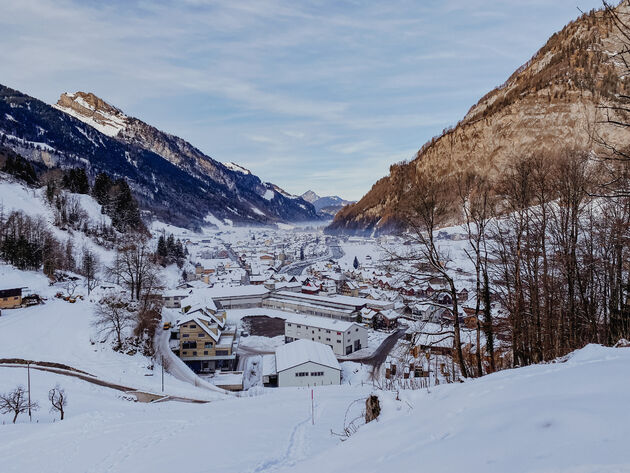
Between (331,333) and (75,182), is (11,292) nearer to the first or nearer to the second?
(331,333)

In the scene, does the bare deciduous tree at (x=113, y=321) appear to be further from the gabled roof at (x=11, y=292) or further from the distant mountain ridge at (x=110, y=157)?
the distant mountain ridge at (x=110, y=157)

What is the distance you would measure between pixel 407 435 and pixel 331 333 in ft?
78.7

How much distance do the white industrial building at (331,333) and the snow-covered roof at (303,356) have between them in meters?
4.19

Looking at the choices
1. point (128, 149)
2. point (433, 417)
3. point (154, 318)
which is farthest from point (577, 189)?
point (128, 149)

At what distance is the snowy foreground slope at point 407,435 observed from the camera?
201 centimetres

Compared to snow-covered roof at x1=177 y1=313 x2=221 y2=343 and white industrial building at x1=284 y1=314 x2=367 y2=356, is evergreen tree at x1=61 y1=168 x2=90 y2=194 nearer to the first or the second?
snow-covered roof at x1=177 y1=313 x2=221 y2=343

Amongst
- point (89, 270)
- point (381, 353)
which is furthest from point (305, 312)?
point (89, 270)

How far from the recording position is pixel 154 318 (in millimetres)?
24406

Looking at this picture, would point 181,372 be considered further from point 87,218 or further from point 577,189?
point 87,218

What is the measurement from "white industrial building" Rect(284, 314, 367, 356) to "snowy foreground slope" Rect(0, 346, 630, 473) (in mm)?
16647

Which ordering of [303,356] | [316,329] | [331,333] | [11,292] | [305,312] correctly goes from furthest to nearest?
→ 1. [305,312]
2. [316,329]
3. [331,333]
4. [11,292]
5. [303,356]

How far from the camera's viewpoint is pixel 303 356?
19578 mm

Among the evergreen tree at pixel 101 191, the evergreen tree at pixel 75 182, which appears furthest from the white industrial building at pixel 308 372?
the evergreen tree at pixel 75 182

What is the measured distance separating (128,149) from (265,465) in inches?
7717
